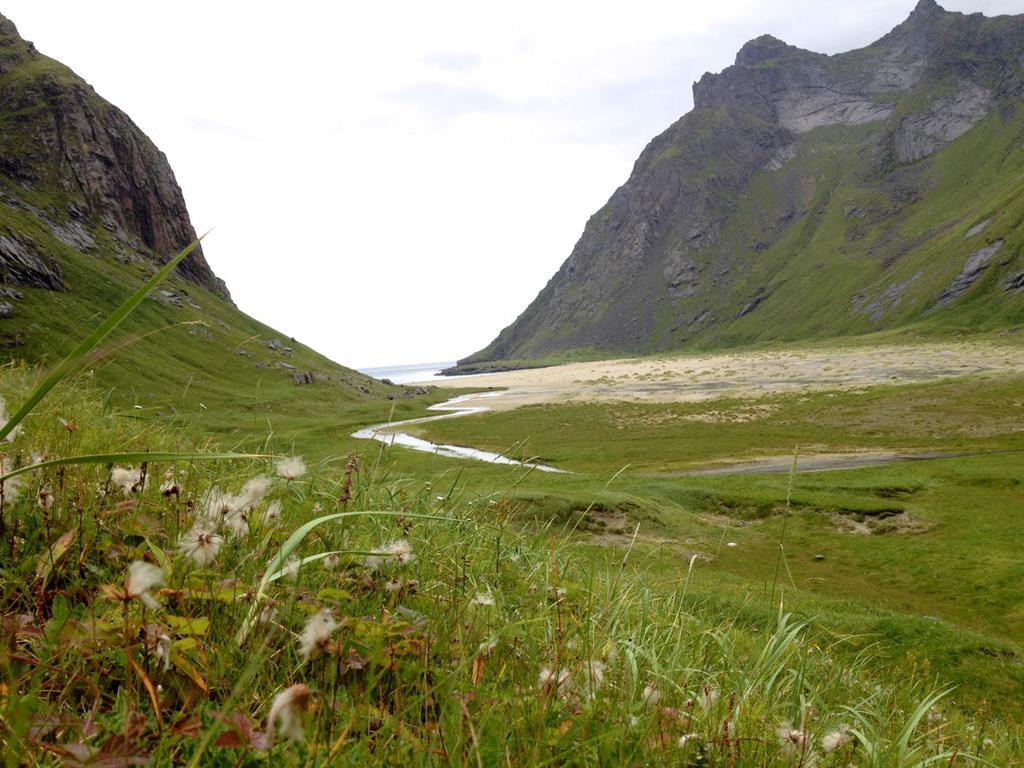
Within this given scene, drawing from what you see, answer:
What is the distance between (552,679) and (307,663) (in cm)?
107

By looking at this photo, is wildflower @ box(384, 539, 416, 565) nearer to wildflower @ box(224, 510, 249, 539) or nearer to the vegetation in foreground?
the vegetation in foreground

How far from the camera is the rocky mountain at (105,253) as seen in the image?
94500 millimetres

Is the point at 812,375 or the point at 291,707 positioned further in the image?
the point at 812,375

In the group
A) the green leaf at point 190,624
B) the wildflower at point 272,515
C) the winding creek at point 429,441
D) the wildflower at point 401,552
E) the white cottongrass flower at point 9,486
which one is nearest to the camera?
the green leaf at point 190,624

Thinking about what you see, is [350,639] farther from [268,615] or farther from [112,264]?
[112,264]

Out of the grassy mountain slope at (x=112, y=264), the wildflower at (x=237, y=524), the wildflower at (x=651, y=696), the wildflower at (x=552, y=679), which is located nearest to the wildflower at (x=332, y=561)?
the wildflower at (x=237, y=524)

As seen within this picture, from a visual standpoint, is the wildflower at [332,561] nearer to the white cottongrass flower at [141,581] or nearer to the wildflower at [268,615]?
the wildflower at [268,615]

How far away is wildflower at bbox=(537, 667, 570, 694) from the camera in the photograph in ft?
7.13

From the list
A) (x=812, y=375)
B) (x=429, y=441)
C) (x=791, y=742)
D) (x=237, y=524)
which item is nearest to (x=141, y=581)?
(x=237, y=524)

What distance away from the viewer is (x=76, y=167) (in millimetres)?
144250

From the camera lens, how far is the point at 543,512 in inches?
1001

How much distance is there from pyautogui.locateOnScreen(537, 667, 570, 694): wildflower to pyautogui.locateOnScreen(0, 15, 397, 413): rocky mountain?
86.7 meters

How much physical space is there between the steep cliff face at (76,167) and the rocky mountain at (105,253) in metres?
0.32

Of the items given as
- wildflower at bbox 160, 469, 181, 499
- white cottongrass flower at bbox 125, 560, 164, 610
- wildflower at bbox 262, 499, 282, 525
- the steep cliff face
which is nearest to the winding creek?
wildflower at bbox 160, 469, 181, 499
